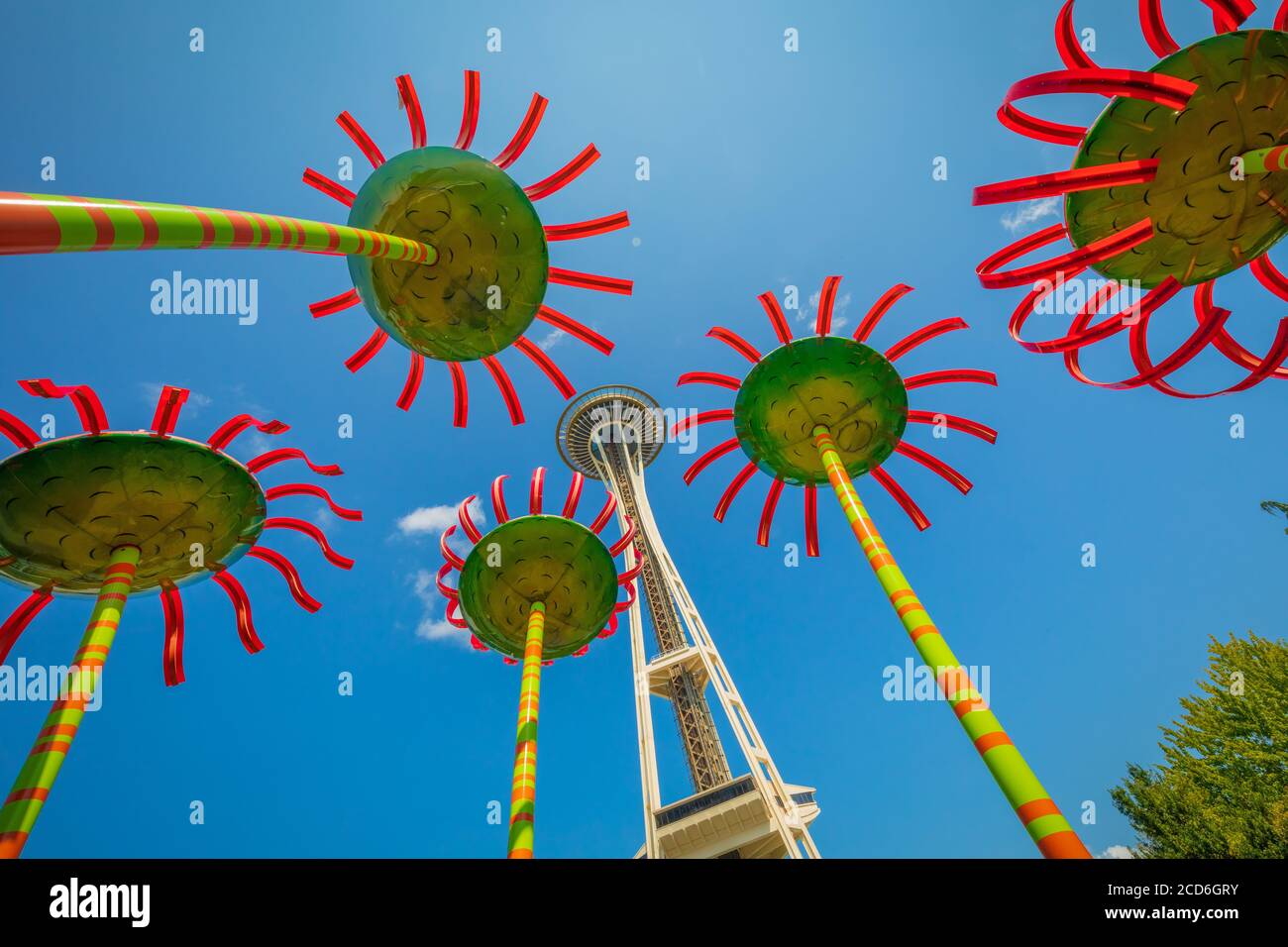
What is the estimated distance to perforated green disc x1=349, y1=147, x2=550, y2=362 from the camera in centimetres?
414

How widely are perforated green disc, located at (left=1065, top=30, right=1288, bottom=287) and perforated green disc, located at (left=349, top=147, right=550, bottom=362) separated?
11.0 feet

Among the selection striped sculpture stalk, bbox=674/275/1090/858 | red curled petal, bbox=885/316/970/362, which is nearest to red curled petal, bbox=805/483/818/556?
striped sculpture stalk, bbox=674/275/1090/858

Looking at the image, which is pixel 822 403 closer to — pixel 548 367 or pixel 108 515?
pixel 548 367

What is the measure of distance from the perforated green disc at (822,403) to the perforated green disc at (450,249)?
2.03 meters

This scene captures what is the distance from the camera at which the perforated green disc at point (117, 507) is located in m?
4.30

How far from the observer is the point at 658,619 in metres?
41.2

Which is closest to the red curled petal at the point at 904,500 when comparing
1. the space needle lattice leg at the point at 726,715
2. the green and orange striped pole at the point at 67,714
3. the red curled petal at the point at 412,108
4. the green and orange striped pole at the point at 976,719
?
the green and orange striped pole at the point at 976,719

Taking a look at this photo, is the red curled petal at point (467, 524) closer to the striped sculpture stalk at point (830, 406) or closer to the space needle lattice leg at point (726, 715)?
the striped sculpture stalk at point (830, 406)

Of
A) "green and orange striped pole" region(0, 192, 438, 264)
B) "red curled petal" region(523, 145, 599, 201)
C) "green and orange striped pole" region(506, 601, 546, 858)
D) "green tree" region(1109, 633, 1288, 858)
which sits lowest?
"green tree" region(1109, 633, 1288, 858)

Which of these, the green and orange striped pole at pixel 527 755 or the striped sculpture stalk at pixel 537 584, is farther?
the striped sculpture stalk at pixel 537 584

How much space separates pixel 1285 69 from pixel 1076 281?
4.13 ft

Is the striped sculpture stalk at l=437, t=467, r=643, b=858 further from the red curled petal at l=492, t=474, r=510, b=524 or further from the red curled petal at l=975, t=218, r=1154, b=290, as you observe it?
the red curled petal at l=975, t=218, r=1154, b=290

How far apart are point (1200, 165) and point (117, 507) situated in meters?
6.96
